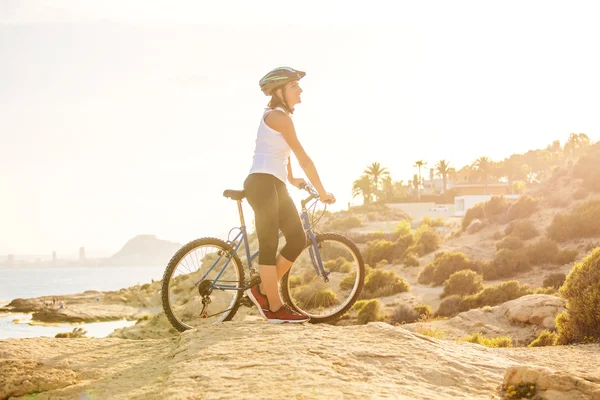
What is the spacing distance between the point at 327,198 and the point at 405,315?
1476 cm

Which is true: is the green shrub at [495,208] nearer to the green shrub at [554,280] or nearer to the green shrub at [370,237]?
the green shrub at [370,237]

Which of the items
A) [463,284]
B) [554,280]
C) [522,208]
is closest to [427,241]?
[522,208]

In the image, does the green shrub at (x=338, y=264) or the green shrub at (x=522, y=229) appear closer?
the green shrub at (x=338, y=264)

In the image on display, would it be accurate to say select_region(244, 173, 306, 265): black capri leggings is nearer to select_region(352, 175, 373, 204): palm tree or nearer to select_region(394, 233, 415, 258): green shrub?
select_region(394, 233, 415, 258): green shrub

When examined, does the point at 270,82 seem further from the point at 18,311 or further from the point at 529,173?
the point at 529,173

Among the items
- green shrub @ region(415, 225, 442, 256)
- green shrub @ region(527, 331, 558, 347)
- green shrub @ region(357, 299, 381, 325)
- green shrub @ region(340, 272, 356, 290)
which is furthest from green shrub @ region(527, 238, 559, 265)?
green shrub @ region(340, 272, 356, 290)

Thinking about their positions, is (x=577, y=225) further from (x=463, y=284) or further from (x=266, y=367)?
(x=266, y=367)

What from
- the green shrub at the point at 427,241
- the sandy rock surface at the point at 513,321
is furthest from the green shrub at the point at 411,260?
the sandy rock surface at the point at 513,321

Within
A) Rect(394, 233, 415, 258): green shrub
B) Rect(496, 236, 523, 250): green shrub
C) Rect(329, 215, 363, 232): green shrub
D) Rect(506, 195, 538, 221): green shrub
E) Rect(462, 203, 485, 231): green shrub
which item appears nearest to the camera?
Rect(496, 236, 523, 250): green shrub

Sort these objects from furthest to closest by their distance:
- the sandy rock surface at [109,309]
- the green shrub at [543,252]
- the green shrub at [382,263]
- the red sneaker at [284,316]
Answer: the sandy rock surface at [109,309], the green shrub at [382,263], the green shrub at [543,252], the red sneaker at [284,316]

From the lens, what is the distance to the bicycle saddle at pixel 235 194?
5707mm

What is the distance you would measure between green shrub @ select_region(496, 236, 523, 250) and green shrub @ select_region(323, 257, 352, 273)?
839 inches

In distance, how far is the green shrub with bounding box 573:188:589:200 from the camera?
3067cm

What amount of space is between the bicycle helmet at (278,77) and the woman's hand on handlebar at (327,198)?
1100 mm
